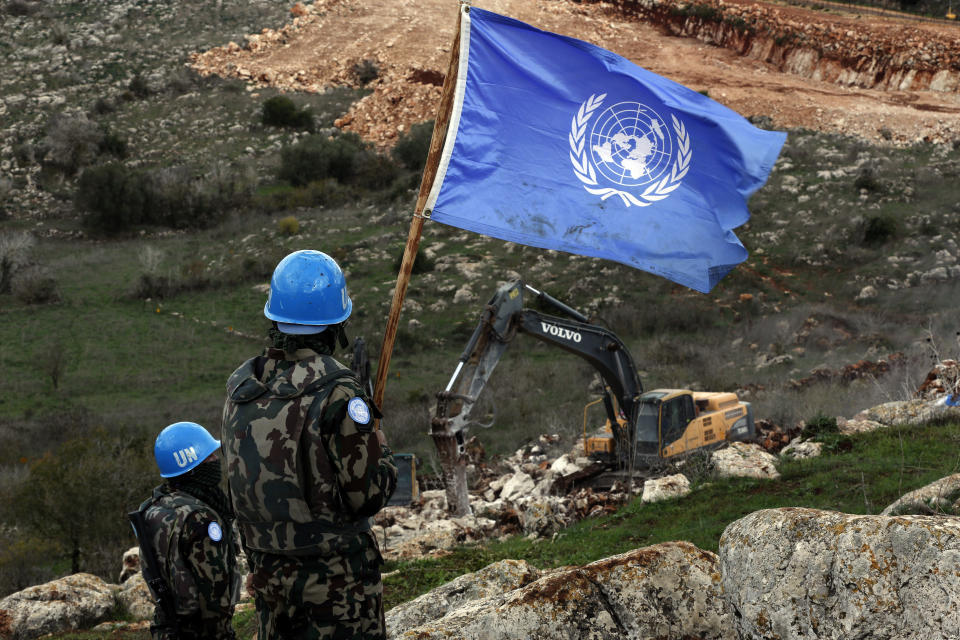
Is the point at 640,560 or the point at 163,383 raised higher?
the point at 640,560

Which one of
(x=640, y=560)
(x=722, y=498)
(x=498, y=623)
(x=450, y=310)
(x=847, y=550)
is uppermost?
(x=847, y=550)

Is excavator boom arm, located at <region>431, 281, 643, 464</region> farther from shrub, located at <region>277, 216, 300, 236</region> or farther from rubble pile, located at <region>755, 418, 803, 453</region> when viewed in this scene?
shrub, located at <region>277, 216, 300, 236</region>

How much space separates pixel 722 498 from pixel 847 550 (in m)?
6.03

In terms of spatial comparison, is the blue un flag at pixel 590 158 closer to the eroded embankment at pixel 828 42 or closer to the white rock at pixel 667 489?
the white rock at pixel 667 489

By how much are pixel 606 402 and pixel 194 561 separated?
10.1m

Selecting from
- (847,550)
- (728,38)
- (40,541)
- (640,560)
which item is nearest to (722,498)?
(640,560)

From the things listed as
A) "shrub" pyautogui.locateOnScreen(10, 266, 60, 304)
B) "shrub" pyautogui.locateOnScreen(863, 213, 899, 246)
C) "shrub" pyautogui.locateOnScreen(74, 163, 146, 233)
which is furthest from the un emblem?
"shrub" pyautogui.locateOnScreen(74, 163, 146, 233)

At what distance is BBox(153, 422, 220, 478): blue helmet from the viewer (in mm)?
4461

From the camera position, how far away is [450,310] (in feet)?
84.8

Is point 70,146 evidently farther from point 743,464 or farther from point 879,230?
point 743,464

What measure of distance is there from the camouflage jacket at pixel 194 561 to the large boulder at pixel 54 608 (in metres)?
4.92

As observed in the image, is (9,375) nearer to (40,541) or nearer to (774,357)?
(40,541)

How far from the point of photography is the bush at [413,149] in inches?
1582

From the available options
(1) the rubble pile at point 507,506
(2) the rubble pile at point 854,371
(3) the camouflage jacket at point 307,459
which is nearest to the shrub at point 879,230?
(2) the rubble pile at point 854,371
